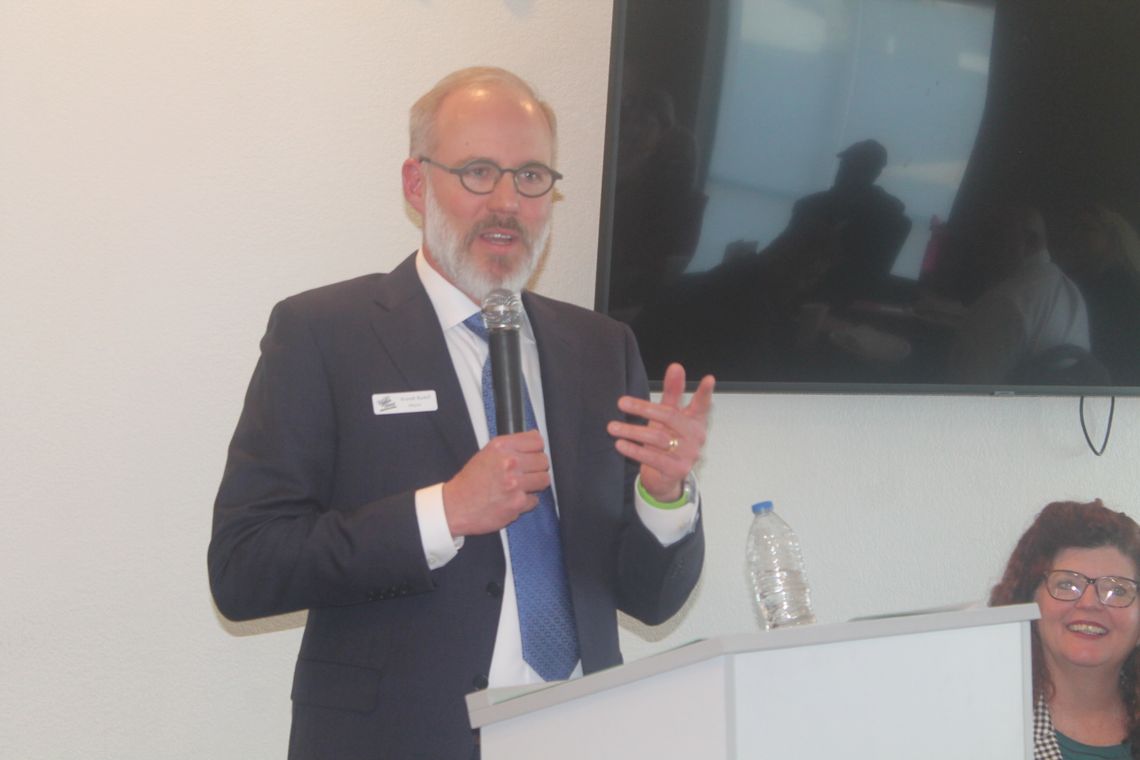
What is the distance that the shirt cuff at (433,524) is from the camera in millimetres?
1646

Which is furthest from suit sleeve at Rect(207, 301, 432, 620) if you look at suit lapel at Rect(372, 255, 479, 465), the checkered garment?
the checkered garment

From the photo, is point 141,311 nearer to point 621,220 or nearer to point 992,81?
point 621,220

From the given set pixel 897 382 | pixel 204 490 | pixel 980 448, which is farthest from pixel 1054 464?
pixel 204 490

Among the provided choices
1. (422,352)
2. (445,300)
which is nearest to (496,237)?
(445,300)

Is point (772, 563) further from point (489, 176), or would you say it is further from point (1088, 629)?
point (489, 176)

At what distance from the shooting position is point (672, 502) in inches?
72.4

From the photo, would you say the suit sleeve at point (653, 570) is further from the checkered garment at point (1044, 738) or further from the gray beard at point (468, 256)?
the checkered garment at point (1044, 738)

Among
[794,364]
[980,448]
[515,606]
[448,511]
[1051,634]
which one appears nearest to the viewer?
[448,511]

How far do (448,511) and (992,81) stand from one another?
6.71 feet

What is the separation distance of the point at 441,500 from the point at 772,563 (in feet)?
4.91

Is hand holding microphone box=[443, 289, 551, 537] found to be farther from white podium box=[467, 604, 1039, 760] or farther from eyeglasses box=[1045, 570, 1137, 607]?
eyeglasses box=[1045, 570, 1137, 607]

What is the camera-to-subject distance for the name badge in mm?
1807

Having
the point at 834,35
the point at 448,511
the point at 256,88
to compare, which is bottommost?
the point at 448,511

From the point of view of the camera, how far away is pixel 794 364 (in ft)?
9.37
